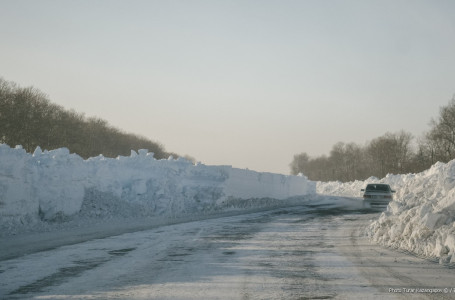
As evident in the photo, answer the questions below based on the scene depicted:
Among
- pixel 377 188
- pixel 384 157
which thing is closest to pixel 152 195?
pixel 377 188

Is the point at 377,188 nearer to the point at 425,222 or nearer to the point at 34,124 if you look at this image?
the point at 425,222

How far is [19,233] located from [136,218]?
661 cm

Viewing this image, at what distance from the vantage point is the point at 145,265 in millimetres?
8117

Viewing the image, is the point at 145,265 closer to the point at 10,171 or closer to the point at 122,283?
the point at 122,283

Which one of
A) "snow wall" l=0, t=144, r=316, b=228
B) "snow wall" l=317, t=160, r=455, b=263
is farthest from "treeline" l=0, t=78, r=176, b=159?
"snow wall" l=317, t=160, r=455, b=263

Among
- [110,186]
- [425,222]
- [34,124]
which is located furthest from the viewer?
[34,124]

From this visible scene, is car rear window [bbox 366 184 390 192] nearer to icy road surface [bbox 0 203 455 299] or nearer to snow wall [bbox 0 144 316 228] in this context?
snow wall [bbox 0 144 316 228]

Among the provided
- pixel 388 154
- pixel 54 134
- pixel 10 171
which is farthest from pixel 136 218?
pixel 388 154

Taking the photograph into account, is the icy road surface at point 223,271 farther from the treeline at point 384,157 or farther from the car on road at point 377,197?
the treeline at point 384,157

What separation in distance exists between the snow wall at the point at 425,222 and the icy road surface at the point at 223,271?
0.49m

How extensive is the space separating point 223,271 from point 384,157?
87.1 metres

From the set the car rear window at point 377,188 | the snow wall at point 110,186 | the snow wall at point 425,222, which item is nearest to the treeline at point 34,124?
the snow wall at point 110,186

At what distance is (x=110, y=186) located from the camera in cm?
2227

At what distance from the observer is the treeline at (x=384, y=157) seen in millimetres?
53306
